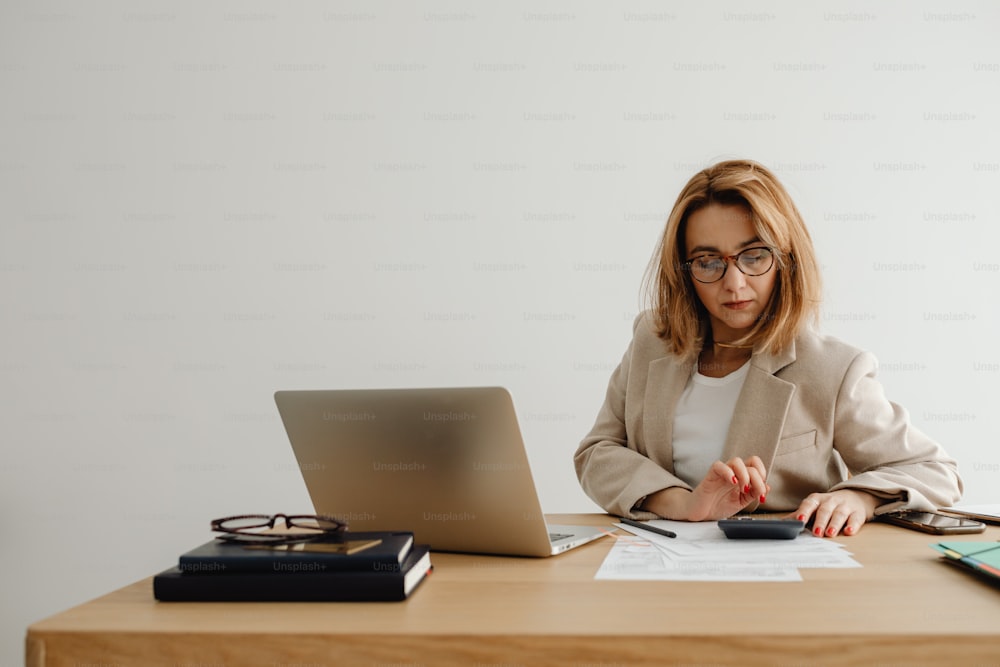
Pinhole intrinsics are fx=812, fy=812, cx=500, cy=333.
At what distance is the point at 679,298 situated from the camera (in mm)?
1970

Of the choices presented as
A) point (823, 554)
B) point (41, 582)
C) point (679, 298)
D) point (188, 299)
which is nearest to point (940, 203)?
point (679, 298)

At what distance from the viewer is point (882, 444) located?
1.70 meters

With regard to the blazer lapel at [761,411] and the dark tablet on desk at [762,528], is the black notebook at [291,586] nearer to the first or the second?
the dark tablet on desk at [762,528]

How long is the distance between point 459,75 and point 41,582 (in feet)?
8.60

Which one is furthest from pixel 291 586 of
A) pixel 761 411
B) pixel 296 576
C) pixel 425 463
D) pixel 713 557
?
pixel 761 411

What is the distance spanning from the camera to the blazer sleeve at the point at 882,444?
5.25ft

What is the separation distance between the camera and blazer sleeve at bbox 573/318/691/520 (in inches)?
63.4

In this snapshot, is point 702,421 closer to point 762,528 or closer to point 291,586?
point 762,528

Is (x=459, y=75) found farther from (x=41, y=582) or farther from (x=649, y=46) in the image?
(x=41, y=582)

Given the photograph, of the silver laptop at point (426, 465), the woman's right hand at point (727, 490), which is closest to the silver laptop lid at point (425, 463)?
the silver laptop at point (426, 465)

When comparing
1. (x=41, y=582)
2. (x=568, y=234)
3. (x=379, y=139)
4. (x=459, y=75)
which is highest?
(x=459, y=75)

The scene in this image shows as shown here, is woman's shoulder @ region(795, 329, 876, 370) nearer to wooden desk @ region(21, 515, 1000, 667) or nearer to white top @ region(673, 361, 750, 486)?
white top @ region(673, 361, 750, 486)

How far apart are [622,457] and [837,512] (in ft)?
1.64

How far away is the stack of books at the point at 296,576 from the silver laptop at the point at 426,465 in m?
0.17
